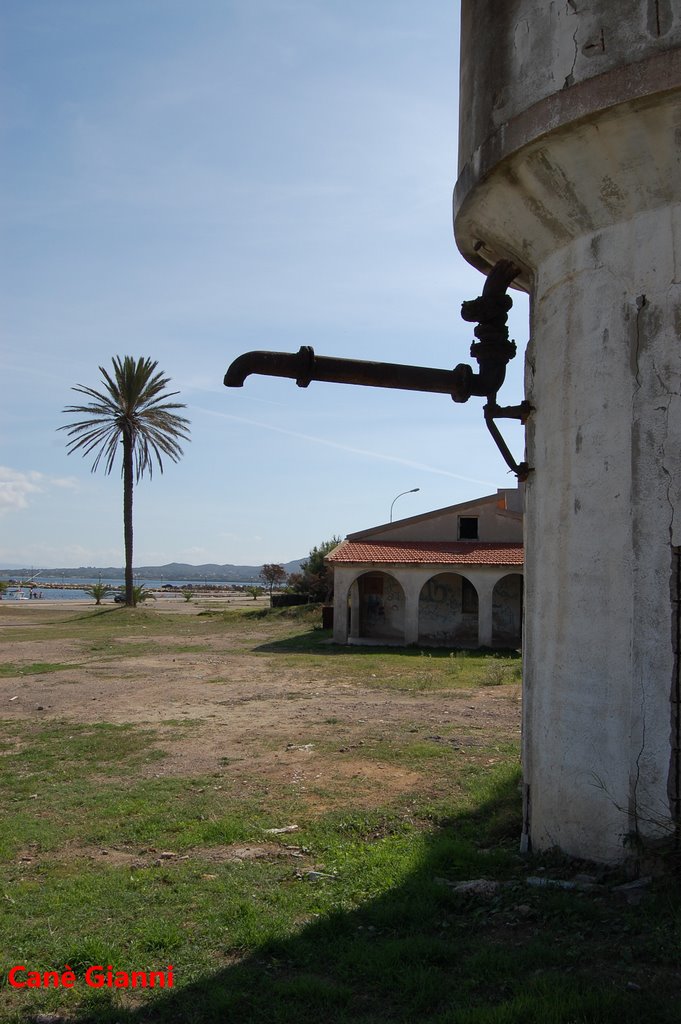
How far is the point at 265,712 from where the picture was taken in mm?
12391

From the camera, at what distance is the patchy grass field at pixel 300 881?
3678 mm

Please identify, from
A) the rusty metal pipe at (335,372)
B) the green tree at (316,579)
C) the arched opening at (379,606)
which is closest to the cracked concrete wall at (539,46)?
the rusty metal pipe at (335,372)

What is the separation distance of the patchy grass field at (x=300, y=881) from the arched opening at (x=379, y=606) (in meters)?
14.5

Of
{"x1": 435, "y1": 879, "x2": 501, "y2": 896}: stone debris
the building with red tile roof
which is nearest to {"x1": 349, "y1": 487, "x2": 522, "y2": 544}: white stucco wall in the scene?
the building with red tile roof

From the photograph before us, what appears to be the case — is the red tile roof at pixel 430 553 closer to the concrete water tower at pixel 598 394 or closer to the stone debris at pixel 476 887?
the concrete water tower at pixel 598 394

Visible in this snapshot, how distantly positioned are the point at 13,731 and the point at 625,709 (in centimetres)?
890

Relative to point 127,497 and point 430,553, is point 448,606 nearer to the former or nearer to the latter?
point 430,553

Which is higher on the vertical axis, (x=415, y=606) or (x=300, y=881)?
(x=415, y=606)

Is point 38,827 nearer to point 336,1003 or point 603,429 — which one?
point 336,1003

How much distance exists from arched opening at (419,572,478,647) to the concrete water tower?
2086 centimetres

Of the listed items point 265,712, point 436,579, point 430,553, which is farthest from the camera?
point 436,579

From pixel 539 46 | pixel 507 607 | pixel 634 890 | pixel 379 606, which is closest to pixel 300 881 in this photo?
pixel 634 890

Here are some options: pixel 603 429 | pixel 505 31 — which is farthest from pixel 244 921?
pixel 505 31

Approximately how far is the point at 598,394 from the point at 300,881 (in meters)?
3.78
